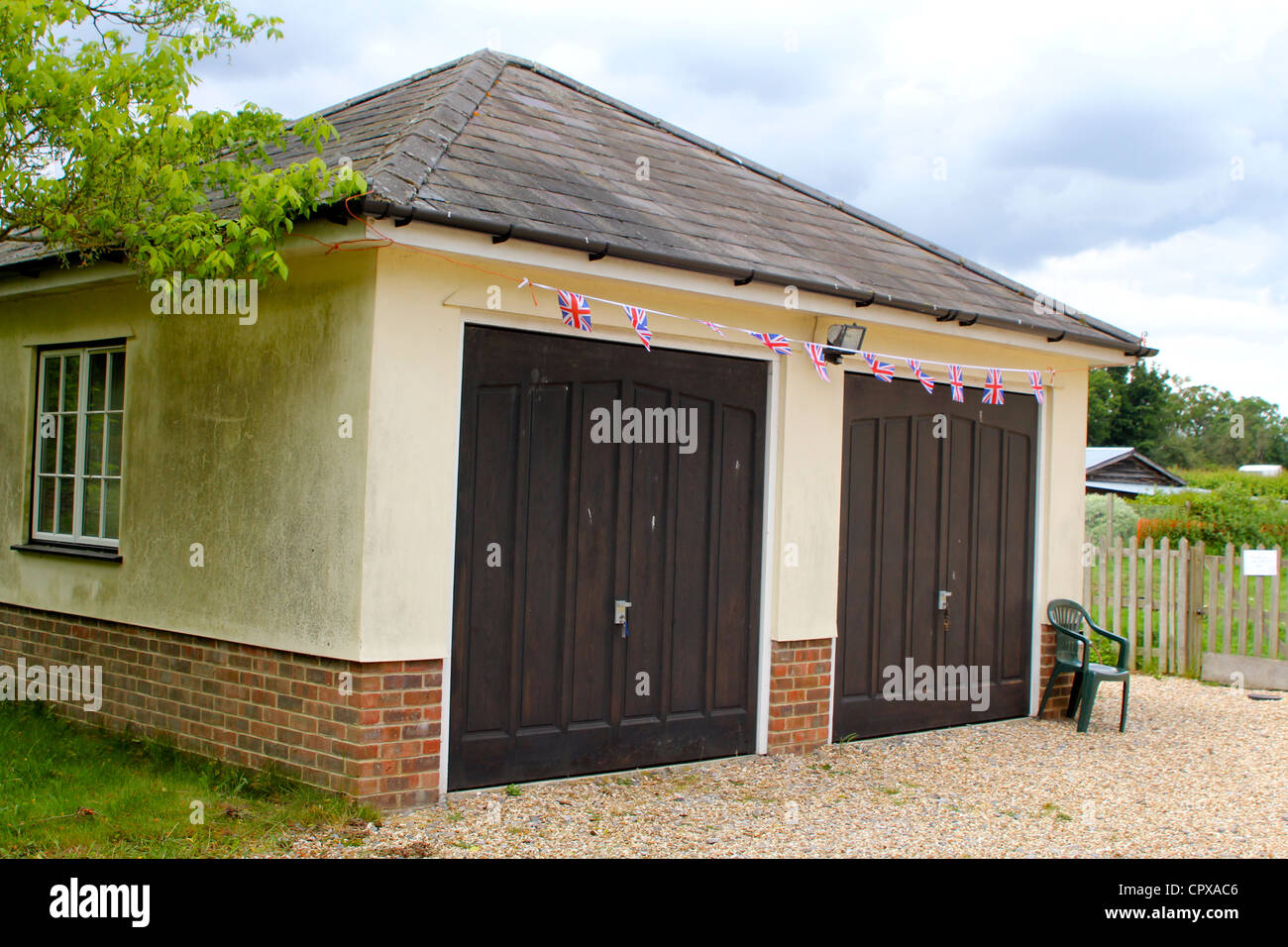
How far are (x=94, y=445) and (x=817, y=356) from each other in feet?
16.5

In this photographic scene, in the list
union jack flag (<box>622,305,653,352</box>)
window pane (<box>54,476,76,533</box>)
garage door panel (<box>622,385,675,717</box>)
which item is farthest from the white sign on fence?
window pane (<box>54,476,76,533</box>)

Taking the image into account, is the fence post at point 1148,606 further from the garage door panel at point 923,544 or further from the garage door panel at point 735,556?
the garage door panel at point 735,556

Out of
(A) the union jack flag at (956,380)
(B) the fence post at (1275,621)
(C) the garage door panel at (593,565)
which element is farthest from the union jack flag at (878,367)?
(B) the fence post at (1275,621)

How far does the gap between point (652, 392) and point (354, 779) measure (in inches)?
112

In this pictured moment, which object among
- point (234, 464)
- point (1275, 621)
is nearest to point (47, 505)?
point (234, 464)

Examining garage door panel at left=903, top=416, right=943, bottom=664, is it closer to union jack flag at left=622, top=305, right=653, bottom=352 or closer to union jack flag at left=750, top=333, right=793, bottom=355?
union jack flag at left=750, top=333, right=793, bottom=355

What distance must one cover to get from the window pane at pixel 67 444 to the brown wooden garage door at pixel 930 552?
5.47 m

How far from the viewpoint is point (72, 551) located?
8.04 m

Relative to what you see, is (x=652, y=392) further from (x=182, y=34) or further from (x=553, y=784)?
(x=182, y=34)

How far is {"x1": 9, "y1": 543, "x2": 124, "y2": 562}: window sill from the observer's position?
774 cm

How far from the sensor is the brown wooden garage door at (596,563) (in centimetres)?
655

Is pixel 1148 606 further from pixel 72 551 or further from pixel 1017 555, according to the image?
pixel 72 551

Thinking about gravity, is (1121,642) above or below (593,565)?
below

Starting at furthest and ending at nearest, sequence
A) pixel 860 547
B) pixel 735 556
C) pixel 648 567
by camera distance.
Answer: pixel 860 547 → pixel 735 556 → pixel 648 567
